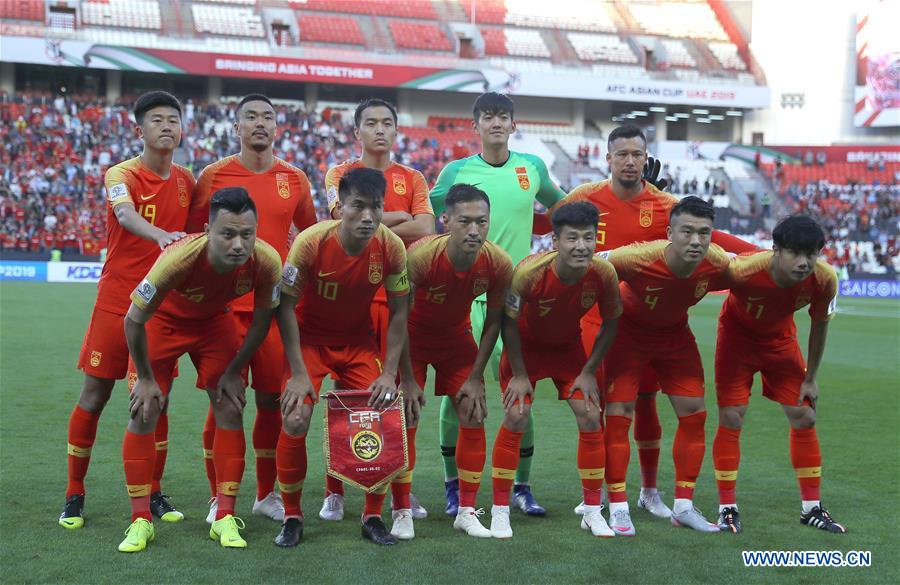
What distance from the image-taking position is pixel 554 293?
5.52 m

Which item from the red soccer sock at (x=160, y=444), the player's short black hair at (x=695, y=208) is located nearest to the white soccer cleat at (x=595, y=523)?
the player's short black hair at (x=695, y=208)

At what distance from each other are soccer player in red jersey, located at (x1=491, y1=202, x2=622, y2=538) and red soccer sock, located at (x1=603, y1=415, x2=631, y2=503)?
0.26 feet

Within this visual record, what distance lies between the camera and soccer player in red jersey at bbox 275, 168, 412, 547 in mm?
5148

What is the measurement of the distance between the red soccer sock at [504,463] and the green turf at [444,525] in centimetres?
23

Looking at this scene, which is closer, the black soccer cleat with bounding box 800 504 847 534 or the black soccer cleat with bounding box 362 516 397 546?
the black soccer cleat with bounding box 362 516 397 546

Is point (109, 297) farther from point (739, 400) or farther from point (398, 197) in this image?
point (739, 400)

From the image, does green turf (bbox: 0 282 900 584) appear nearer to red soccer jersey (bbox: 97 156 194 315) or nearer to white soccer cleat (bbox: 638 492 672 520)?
white soccer cleat (bbox: 638 492 672 520)

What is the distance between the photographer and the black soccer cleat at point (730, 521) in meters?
5.52

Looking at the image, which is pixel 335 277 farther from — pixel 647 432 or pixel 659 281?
pixel 647 432

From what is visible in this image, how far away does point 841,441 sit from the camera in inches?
326

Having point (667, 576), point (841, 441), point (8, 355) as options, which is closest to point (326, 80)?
point (8, 355)

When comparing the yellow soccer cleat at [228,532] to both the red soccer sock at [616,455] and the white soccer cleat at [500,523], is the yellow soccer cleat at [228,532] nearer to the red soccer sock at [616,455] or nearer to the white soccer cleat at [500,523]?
the white soccer cleat at [500,523]

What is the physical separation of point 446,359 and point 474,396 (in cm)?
33

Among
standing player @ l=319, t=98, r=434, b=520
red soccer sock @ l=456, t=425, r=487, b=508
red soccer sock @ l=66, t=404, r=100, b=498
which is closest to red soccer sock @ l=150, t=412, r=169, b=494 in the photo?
red soccer sock @ l=66, t=404, r=100, b=498
